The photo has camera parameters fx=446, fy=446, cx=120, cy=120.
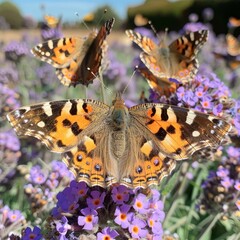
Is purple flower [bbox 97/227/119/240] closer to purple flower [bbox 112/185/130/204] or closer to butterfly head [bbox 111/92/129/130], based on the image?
purple flower [bbox 112/185/130/204]

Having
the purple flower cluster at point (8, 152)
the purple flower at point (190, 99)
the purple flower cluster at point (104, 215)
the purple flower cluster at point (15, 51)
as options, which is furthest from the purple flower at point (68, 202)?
the purple flower cluster at point (15, 51)

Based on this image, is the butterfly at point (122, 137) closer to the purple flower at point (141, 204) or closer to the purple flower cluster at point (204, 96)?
the purple flower at point (141, 204)

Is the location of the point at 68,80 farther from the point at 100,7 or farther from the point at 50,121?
the point at 100,7

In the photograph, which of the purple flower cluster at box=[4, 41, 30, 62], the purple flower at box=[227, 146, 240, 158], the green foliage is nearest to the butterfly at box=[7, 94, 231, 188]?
the purple flower at box=[227, 146, 240, 158]

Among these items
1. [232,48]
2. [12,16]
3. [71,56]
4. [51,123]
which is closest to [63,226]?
[51,123]

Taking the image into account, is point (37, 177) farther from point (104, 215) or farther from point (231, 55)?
point (231, 55)
